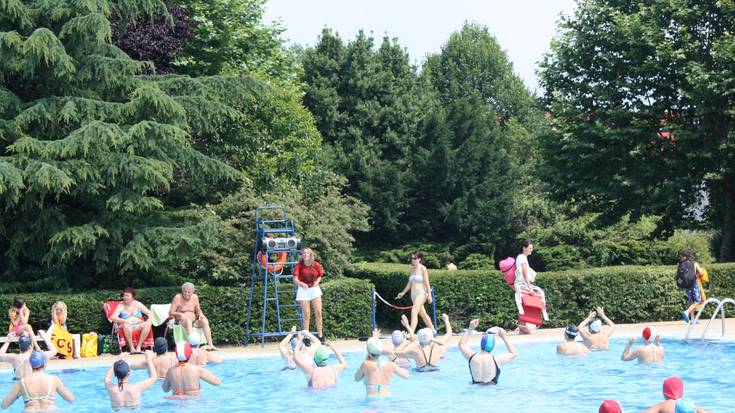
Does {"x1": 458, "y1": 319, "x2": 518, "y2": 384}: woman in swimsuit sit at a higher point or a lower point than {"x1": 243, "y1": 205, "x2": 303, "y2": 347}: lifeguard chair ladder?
lower

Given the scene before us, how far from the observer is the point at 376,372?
14633 millimetres

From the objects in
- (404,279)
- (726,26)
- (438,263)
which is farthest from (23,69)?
(438,263)

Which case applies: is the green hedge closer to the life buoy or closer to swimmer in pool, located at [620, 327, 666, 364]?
the life buoy

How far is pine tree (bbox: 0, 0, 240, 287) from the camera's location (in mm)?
21469

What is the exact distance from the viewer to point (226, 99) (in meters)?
26.4

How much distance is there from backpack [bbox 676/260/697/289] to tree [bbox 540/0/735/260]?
688 cm

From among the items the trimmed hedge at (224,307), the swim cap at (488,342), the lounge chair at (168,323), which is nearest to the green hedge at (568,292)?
the trimmed hedge at (224,307)

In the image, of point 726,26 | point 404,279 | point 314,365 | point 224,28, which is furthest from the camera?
point 224,28

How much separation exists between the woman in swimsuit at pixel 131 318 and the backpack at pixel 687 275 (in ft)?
40.1

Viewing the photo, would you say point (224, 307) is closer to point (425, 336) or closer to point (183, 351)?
point (425, 336)

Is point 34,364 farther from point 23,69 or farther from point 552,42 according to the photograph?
point 552,42

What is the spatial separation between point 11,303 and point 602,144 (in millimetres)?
18808

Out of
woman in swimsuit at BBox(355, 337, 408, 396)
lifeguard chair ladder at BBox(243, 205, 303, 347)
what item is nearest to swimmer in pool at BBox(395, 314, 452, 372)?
woman in swimsuit at BBox(355, 337, 408, 396)

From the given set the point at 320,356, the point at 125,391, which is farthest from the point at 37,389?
the point at 320,356
